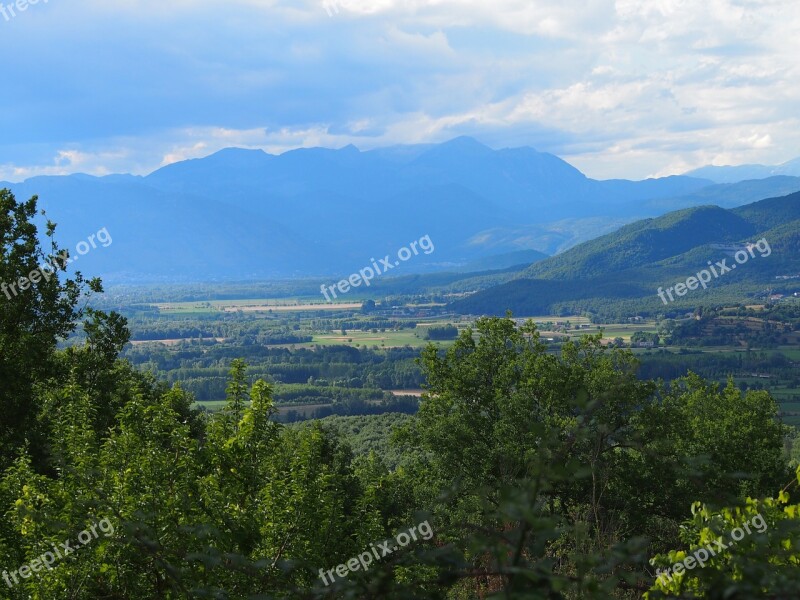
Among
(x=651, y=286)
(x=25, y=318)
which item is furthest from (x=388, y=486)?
(x=651, y=286)

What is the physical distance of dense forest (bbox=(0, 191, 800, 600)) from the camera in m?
3.09

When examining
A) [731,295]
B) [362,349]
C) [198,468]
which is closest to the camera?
[198,468]

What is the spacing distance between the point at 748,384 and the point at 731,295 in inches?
3303

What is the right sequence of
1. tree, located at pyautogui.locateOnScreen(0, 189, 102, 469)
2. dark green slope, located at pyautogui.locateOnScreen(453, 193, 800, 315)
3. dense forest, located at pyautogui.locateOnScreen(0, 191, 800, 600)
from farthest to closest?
1. dark green slope, located at pyautogui.locateOnScreen(453, 193, 800, 315)
2. tree, located at pyautogui.locateOnScreen(0, 189, 102, 469)
3. dense forest, located at pyautogui.locateOnScreen(0, 191, 800, 600)

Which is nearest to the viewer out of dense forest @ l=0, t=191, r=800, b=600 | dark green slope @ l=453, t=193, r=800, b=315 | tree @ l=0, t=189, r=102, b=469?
dense forest @ l=0, t=191, r=800, b=600

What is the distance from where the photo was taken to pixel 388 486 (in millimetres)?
24172

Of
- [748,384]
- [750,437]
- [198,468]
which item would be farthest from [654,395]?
[748,384]

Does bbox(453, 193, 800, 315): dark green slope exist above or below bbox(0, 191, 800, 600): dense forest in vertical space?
below

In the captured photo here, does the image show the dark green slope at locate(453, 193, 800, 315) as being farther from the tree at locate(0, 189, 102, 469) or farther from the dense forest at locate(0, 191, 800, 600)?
the tree at locate(0, 189, 102, 469)

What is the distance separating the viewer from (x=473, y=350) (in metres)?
25.5

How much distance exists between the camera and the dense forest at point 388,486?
3.09 m

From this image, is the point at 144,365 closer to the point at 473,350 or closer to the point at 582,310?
the point at 473,350

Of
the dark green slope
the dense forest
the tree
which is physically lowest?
the dark green slope

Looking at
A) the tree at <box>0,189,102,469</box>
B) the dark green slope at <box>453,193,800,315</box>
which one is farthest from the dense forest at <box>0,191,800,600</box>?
the dark green slope at <box>453,193,800,315</box>
